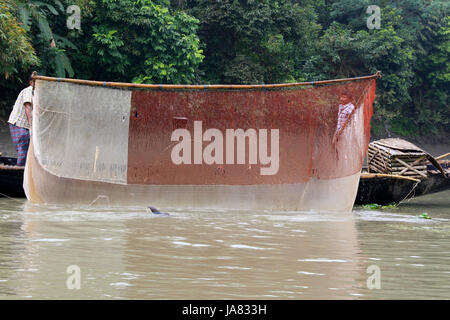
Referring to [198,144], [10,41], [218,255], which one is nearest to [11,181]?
[198,144]

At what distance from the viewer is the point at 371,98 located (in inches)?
378

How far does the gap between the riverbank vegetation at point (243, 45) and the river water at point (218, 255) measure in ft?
25.0

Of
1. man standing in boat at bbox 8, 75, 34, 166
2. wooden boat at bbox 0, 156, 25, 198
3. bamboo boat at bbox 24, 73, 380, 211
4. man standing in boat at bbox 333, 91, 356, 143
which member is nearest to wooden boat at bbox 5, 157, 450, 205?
wooden boat at bbox 0, 156, 25, 198

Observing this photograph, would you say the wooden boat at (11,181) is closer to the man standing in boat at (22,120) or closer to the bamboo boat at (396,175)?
the man standing in boat at (22,120)

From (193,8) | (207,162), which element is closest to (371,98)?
(207,162)

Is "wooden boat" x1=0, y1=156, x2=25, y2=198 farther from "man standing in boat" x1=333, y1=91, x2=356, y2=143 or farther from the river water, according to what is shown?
"man standing in boat" x1=333, y1=91, x2=356, y2=143

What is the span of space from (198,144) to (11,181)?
137 inches

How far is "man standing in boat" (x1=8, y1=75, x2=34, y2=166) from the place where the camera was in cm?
1050

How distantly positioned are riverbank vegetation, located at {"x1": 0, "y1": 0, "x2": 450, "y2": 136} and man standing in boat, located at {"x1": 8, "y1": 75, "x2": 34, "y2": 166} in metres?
3.38

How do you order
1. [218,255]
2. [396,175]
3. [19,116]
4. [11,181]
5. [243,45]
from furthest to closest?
[243,45] < [396,175] < [11,181] < [19,116] < [218,255]

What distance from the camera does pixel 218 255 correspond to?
5762mm

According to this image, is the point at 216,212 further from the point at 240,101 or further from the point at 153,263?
the point at 153,263

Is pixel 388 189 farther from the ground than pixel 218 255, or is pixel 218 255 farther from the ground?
pixel 388 189

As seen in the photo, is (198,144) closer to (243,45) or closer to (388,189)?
(388,189)
